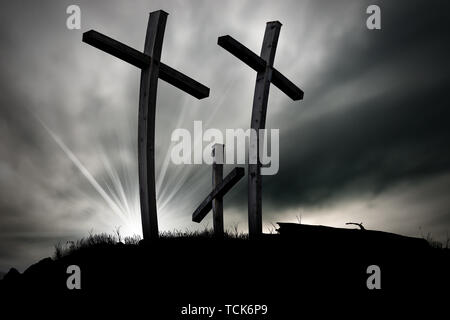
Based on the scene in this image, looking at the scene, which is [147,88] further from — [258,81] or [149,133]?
[258,81]

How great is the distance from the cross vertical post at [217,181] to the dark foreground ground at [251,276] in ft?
5.54

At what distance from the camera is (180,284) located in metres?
4.88

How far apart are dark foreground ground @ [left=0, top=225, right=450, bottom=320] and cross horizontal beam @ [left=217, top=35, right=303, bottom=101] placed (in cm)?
293

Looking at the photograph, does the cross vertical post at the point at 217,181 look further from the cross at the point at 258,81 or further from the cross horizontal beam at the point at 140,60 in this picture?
the cross horizontal beam at the point at 140,60

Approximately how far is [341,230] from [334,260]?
70 cm

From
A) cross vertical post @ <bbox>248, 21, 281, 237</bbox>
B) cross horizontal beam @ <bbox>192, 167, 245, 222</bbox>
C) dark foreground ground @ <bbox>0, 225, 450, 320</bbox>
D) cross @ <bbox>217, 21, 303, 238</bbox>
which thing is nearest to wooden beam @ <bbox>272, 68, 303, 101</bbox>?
cross @ <bbox>217, 21, 303, 238</bbox>

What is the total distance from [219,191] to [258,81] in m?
2.10

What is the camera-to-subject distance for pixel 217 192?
24.4 ft

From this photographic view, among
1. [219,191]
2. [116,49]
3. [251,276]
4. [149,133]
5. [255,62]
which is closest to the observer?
[251,276]

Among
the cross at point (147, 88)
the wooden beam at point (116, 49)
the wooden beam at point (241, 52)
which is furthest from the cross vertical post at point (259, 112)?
the wooden beam at point (116, 49)

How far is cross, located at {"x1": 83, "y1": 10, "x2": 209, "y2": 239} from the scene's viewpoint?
5.78 m

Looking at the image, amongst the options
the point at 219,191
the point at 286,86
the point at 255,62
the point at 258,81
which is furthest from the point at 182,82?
the point at 286,86

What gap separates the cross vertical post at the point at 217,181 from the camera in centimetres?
798

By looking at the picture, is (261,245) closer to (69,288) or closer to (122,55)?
(69,288)
